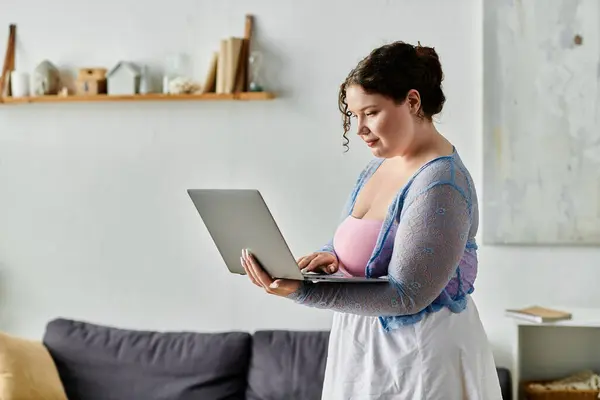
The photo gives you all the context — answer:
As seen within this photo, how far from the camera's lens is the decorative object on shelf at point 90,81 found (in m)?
3.45

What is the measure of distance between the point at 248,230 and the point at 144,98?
1.77 m

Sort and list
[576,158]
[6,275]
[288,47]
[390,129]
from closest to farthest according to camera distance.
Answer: [390,129] < [576,158] < [288,47] < [6,275]

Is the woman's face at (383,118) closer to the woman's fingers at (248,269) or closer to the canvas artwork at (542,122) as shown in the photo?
the woman's fingers at (248,269)

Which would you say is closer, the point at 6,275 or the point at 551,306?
the point at 551,306

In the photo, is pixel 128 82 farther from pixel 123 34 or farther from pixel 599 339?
pixel 599 339

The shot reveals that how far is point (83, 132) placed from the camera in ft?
11.6

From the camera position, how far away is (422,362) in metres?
1.79

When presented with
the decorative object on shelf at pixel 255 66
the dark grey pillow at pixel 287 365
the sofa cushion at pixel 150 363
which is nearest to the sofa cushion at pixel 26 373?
the sofa cushion at pixel 150 363

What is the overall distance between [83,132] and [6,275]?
0.65 m

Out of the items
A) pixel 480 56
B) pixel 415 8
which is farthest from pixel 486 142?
pixel 415 8

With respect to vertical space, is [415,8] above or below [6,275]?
above

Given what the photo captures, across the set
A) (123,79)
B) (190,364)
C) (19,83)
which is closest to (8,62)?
(19,83)

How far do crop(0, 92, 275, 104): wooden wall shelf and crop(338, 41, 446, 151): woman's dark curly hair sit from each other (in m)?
1.53

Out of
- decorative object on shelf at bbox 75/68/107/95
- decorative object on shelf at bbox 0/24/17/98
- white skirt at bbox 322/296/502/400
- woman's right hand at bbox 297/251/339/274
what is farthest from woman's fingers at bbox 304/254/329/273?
decorative object on shelf at bbox 0/24/17/98
